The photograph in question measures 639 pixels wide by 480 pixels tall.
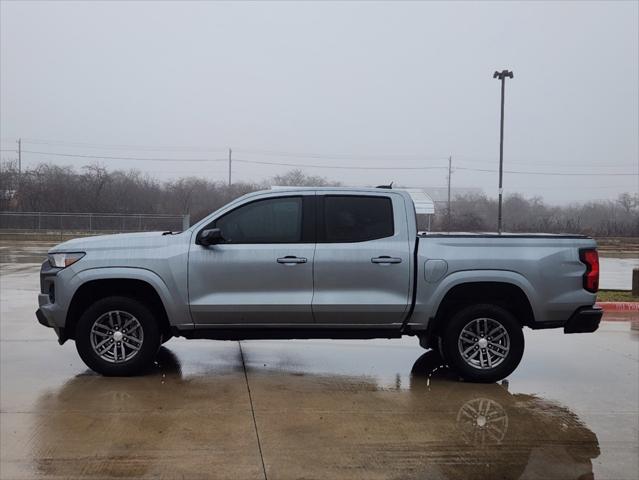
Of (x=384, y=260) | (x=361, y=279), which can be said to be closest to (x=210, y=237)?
(x=361, y=279)

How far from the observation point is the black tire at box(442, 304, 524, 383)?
627 centimetres

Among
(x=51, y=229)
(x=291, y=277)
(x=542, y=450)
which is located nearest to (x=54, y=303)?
(x=291, y=277)

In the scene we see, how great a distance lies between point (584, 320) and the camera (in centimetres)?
623

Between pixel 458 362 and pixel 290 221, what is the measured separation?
7.43 feet

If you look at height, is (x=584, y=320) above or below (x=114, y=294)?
below

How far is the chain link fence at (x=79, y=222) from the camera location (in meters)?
36.2

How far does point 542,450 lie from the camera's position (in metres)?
4.54

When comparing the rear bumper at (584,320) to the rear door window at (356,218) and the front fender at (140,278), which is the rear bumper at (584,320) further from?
the front fender at (140,278)

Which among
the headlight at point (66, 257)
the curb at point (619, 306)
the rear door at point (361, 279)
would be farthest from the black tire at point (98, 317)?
the curb at point (619, 306)

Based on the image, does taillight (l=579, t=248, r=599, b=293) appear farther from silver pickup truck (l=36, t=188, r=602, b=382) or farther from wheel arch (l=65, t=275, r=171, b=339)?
wheel arch (l=65, t=275, r=171, b=339)

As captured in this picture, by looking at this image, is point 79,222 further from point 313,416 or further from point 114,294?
point 313,416

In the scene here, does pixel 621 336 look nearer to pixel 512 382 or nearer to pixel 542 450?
pixel 512 382

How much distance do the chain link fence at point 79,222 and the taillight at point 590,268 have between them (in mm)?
31530

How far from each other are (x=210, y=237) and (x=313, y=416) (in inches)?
79.9
